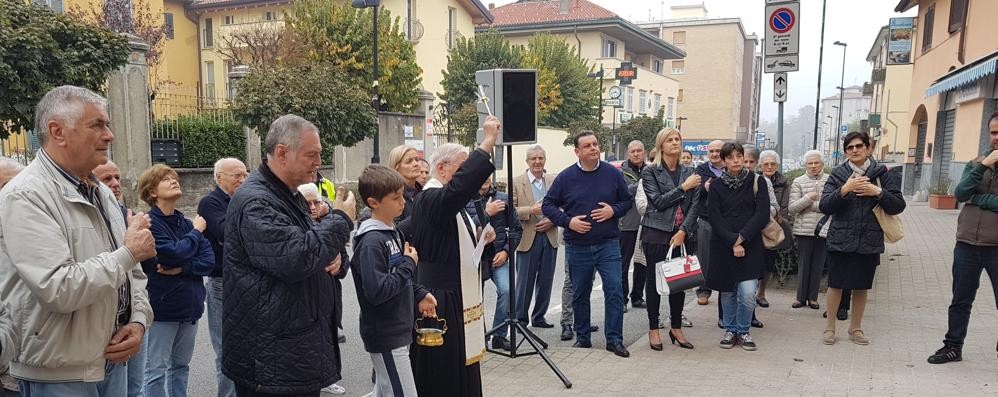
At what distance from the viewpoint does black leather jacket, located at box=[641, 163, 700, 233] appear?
5977 millimetres

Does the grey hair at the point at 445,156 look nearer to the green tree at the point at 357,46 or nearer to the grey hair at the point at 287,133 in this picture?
the grey hair at the point at 287,133

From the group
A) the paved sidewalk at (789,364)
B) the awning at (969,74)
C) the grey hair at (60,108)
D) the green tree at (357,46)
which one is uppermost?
the green tree at (357,46)

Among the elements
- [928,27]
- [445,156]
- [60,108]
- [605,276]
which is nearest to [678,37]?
[928,27]

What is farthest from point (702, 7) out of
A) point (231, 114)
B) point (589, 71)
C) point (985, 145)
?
point (231, 114)

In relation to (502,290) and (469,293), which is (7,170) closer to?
(469,293)

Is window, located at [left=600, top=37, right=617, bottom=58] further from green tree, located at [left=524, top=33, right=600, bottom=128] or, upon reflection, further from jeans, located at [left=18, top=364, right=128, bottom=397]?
jeans, located at [left=18, top=364, right=128, bottom=397]

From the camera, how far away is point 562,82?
37.4 meters

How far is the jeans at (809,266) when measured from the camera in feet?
24.2

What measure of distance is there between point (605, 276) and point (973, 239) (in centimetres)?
284

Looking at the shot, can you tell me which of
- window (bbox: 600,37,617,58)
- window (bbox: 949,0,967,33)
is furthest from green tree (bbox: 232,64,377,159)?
window (bbox: 600,37,617,58)

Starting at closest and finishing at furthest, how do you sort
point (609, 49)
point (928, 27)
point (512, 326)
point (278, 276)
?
point (278, 276), point (512, 326), point (928, 27), point (609, 49)

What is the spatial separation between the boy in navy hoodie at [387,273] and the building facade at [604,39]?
40073 mm

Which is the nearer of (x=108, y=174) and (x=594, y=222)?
(x=108, y=174)

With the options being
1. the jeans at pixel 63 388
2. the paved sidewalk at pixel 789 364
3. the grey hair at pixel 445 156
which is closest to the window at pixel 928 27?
the paved sidewalk at pixel 789 364
